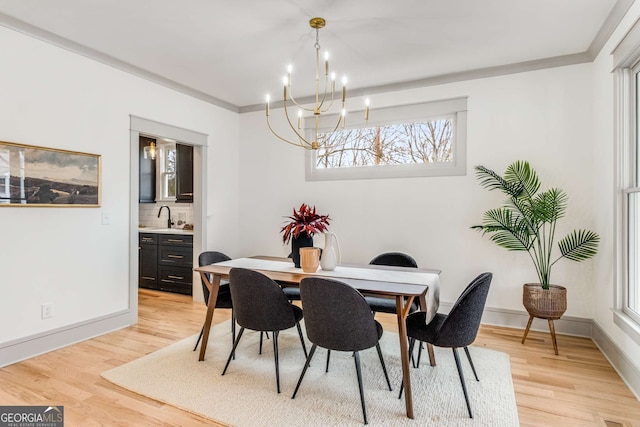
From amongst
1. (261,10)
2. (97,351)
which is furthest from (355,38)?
(97,351)

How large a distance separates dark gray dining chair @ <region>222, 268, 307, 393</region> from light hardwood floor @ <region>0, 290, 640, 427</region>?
0.64 meters

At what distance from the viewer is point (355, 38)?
10.2ft

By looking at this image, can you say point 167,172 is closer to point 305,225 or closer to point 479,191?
point 305,225

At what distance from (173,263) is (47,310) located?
2.05 m

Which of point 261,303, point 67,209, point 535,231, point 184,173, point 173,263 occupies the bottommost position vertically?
point 173,263

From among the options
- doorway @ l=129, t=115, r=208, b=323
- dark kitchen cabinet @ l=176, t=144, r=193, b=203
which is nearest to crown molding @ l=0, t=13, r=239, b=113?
doorway @ l=129, t=115, r=208, b=323

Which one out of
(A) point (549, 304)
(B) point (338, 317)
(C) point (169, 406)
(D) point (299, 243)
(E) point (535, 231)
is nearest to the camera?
(B) point (338, 317)

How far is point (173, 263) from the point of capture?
5070 millimetres

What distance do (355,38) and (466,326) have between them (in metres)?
2.42

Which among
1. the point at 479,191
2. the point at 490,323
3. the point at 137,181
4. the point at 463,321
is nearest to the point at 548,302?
the point at 490,323

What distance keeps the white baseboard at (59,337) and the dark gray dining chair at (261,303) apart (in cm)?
181

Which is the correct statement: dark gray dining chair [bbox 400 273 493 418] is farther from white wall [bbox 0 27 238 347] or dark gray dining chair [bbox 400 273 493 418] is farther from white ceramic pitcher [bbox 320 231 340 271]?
white wall [bbox 0 27 238 347]

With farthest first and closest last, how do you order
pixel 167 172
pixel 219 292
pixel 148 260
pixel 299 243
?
pixel 167 172
pixel 148 260
pixel 219 292
pixel 299 243

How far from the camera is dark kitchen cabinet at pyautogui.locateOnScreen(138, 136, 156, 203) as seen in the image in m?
5.72
